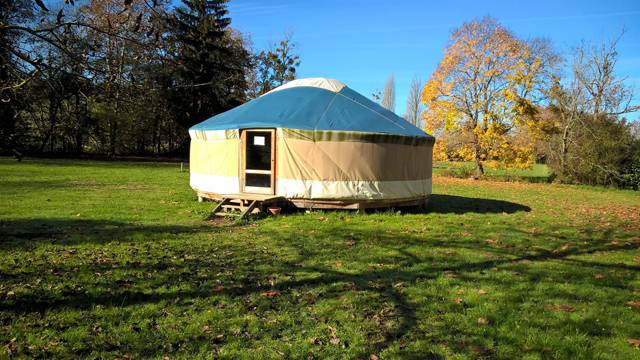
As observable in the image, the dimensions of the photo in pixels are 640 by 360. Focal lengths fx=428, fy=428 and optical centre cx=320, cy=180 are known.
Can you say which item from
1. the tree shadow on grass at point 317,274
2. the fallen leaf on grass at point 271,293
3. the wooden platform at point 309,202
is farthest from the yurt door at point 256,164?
the fallen leaf on grass at point 271,293

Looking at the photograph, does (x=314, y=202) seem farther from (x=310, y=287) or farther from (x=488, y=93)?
(x=488, y=93)

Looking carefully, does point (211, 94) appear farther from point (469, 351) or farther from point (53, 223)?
point (469, 351)

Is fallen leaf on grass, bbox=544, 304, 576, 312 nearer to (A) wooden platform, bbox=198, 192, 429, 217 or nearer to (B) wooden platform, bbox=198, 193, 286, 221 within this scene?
(A) wooden platform, bbox=198, 192, 429, 217

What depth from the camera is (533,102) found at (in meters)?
Result: 20.9

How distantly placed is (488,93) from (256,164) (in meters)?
14.7

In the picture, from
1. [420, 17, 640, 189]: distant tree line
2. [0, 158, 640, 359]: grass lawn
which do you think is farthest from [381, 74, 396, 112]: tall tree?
[0, 158, 640, 359]: grass lawn

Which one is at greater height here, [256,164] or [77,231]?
[256,164]

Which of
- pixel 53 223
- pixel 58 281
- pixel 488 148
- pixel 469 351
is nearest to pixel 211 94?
pixel 488 148

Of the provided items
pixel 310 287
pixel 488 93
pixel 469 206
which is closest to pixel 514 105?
pixel 488 93

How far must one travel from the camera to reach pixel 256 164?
10.4m

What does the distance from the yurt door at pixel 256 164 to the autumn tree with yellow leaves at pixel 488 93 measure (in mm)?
13538

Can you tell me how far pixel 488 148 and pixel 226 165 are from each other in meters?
15.5

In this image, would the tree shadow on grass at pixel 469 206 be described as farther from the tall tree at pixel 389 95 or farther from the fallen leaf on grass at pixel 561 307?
the tall tree at pixel 389 95

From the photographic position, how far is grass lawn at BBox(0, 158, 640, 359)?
9.91ft
